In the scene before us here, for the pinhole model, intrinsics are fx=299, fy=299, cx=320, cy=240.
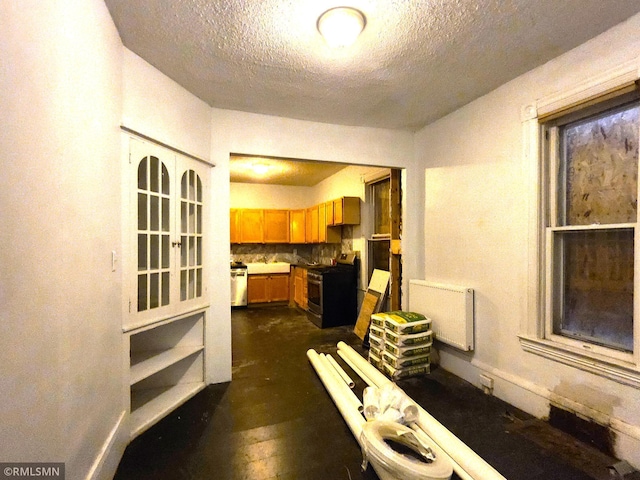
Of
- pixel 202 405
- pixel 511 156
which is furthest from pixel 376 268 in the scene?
A: pixel 202 405

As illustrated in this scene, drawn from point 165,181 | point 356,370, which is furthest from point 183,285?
point 356,370

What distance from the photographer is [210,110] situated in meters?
2.80

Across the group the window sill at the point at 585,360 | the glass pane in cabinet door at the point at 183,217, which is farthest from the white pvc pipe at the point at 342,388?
the glass pane in cabinet door at the point at 183,217

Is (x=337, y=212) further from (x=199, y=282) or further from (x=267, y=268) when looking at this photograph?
(x=199, y=282)

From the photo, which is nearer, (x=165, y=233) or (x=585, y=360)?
(x=585, y=360)

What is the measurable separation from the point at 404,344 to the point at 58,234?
2662mm

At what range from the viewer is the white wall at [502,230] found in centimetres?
182

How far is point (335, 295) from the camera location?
491cm

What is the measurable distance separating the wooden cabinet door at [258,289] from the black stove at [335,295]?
1458mm

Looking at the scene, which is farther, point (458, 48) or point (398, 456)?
point (458, 48)

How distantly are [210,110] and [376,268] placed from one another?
3285mm

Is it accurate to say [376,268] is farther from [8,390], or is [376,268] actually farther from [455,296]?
[8,390]

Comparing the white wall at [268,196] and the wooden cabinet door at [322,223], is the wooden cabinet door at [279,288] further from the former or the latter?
the white wall at [268,196]

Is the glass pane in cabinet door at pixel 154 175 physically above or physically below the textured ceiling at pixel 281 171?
below
